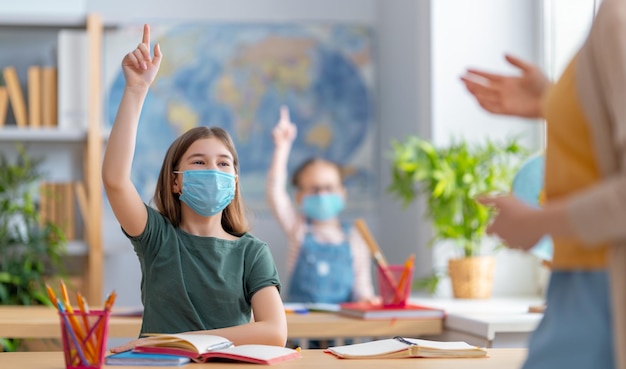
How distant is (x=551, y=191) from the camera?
1.14 m

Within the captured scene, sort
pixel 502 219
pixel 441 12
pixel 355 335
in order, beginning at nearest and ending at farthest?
pixel 502 219, pixel 355 335, pixel 441 12

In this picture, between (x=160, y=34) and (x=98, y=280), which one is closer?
(x=98, y=280)

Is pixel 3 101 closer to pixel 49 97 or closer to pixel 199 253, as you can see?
pixel 49 97

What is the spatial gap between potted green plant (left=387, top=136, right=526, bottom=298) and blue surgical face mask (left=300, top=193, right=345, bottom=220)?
0.42m

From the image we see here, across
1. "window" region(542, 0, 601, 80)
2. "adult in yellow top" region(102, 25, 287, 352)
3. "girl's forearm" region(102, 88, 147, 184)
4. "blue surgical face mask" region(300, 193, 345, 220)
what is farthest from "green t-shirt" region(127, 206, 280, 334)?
"window" region(542, 0, 601, 80)

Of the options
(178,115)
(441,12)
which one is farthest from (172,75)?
(441,12)

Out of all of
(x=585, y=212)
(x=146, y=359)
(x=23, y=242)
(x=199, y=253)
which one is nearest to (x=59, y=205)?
(x=23, y=242)

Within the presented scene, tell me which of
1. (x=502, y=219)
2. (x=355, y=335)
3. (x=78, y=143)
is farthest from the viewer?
(x=78, y=143)

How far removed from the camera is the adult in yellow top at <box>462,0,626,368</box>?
100cm

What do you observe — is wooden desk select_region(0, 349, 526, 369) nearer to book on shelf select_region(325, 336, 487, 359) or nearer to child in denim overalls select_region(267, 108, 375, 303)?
book on shelf select_region(325, 336, 487, 359)

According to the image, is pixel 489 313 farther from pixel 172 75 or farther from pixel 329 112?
pixel 172 75

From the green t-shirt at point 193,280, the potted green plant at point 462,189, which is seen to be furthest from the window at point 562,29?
the green t-shirt at point 193,280

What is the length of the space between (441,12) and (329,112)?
777 millimetres

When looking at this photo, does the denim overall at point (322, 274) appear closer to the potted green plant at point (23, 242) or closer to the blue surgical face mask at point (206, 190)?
the potted green plant at point (23, 242)
